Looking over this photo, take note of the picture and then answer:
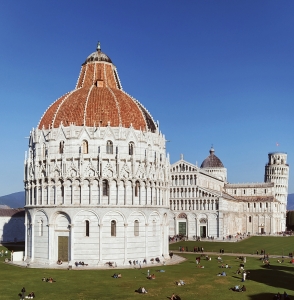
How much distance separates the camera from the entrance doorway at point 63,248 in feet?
220

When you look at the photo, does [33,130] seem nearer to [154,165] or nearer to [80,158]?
[80,158]

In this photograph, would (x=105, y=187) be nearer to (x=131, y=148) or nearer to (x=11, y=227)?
(x=131, y=148)

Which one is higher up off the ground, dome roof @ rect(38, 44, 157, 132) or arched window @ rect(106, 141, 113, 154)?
dome roof @ rect(38, 44, 157, 132)

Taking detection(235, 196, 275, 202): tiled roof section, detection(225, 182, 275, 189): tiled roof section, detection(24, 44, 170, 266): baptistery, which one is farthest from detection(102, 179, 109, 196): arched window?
detection(225, 182, 275, 189): tiled roof section

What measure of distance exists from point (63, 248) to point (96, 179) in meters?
10.3

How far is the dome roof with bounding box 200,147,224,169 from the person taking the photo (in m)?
164

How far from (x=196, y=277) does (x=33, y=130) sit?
107ft

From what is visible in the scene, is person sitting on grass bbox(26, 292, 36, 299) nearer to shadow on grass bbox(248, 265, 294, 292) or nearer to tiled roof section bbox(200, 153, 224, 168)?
shadow on grass bbox(248, 265, 294, 292)

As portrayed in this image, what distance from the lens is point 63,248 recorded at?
220 ft

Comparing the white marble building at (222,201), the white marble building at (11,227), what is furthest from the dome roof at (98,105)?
the white marble building at (222,201)

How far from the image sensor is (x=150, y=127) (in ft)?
245

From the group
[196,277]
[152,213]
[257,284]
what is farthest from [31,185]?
[257,284]

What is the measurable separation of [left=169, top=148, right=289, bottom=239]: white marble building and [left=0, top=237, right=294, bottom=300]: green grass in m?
58.4

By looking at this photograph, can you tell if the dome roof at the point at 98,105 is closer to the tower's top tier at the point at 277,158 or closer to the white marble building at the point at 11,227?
the white marble building at the point at 11,227
